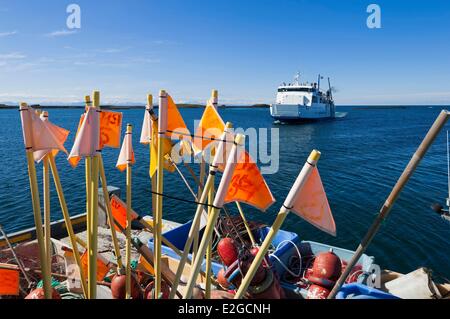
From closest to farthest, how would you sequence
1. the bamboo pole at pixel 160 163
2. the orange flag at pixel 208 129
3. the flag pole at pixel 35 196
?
the flag pole at pixel 35 196 < the bamboo pole at pixel 160 163 < the orange flag at pixel 208 129

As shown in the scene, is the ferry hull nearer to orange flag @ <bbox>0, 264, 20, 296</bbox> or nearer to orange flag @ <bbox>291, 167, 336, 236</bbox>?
orange flag @ <bbox>0, 264, 20, 296</bbox>

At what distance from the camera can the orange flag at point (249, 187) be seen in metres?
5.02

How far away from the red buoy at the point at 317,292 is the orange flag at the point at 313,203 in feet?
13.3

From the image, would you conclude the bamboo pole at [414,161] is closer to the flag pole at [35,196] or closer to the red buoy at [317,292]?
the red buoy at [317,292]

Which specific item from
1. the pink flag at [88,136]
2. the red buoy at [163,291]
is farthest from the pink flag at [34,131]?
the red buoy at [163,291]

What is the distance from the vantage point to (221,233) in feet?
42.2

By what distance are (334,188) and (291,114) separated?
185ft

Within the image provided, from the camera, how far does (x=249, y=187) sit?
5.14 metres

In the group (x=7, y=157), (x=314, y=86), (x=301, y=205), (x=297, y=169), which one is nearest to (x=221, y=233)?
(x=301, y=205)

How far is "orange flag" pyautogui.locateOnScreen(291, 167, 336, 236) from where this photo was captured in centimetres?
456

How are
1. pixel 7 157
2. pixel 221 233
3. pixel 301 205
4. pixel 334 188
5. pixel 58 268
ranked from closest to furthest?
pixel 301 205 → pixel 58 268 → pixel 221 233 → pixel 334 188 → pixel 7 157

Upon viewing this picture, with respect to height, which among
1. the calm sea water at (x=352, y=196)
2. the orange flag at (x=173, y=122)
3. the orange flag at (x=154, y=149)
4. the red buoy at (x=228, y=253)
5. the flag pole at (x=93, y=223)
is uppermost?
the orange flag at (x=173, y=122)

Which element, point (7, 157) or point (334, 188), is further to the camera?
point (7, 157)
